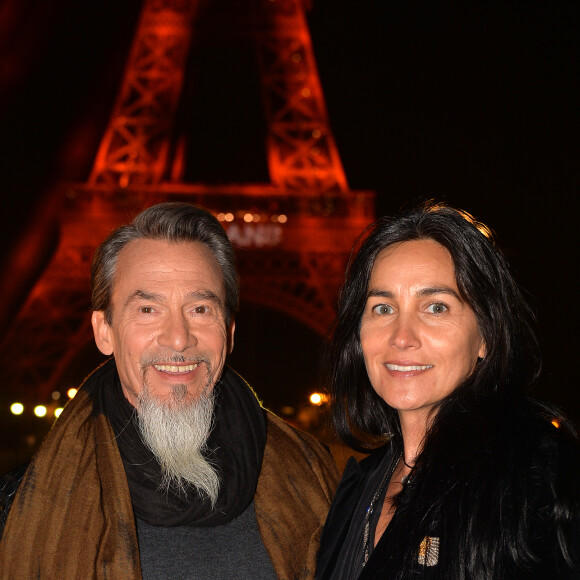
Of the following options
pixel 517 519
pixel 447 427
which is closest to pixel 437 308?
pixel 447 427

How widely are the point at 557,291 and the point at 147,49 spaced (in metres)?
10.8

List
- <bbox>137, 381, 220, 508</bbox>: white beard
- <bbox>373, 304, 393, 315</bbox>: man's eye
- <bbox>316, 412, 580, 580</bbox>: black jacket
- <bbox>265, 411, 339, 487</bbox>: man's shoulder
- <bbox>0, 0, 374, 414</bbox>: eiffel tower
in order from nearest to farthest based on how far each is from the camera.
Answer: <bbox>316, 412, 580, 580</bbox>: black jacket
<bbox>373, 304, 393, 315</bbox>: man's eye
<bbox>137, 381, 220, 508</bbox>: white beard
<bbox>265, 411, 339, 487</bbox>: man's shoulder
<bbox>0, 0, 374, 414</bbox>: eiffel tower

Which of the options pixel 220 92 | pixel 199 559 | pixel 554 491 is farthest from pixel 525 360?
pixel 220 92

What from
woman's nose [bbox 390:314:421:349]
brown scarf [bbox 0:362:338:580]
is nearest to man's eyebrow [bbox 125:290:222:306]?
brown scarf [bbox 0:362:338:580]

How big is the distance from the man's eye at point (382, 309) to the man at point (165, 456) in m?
0.64

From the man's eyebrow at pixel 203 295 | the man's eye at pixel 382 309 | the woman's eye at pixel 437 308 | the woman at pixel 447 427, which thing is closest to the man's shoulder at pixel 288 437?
the woman at pixel 447 427

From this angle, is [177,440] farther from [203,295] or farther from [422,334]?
[422,334]

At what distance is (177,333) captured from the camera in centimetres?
285

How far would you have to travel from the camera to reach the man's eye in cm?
257

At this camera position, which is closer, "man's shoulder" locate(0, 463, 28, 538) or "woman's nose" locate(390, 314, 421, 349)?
"woman's nose" locate(390, 314, 421, 349)

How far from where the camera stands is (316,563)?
9.27 ft

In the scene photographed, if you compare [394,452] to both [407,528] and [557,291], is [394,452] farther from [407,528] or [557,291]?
[557,291]

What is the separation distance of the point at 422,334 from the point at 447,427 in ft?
0.93

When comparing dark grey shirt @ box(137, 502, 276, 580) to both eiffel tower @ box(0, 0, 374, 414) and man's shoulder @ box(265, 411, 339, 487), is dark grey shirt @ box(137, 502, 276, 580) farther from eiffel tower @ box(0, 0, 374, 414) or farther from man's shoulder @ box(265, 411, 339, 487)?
eiffel tower @ box(0, 0, 374, 414)
